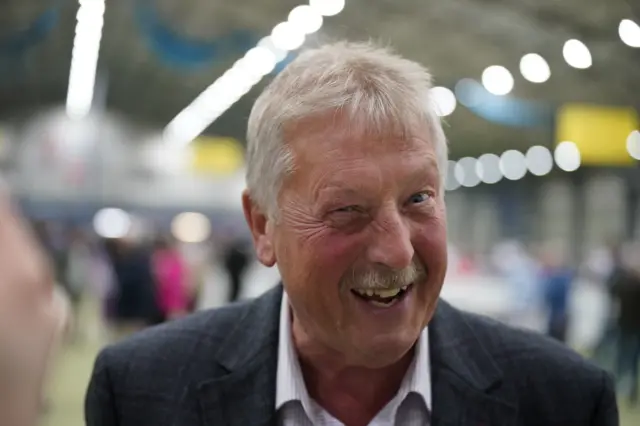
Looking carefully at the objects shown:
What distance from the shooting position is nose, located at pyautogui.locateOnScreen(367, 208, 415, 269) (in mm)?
1468

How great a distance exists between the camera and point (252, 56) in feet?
45.4

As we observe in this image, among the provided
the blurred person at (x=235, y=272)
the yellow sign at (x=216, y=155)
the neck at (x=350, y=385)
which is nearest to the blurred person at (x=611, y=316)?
the blurred person at (x=235, y=272)

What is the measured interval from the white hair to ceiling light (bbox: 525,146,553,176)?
22021mm

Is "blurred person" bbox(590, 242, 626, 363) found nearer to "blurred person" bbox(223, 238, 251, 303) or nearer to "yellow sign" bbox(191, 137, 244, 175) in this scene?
"blurred person" bbox(223, 238, 251, 303)

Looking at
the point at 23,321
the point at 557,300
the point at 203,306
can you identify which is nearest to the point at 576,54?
the point at 557,300

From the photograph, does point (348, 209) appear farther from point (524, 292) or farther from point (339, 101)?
point (524, 292)

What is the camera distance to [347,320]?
1535mm

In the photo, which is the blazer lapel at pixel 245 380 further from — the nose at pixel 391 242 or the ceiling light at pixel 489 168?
the ceiling light at pixel 489 168

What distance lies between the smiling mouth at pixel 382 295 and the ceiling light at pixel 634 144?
10.1m

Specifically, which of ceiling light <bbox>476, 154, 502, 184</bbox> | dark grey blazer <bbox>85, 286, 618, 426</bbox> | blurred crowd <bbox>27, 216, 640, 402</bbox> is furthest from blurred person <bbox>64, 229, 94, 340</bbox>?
ceiling light <bbox>476, 154, 502, 184</bbox>

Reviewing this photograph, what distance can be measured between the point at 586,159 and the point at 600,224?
41.3ft

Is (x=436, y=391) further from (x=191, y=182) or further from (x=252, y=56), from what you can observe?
(x=191, y=182)

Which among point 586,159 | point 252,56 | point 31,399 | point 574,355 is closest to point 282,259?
point 574,355

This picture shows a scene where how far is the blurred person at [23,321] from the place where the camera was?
0.78m
